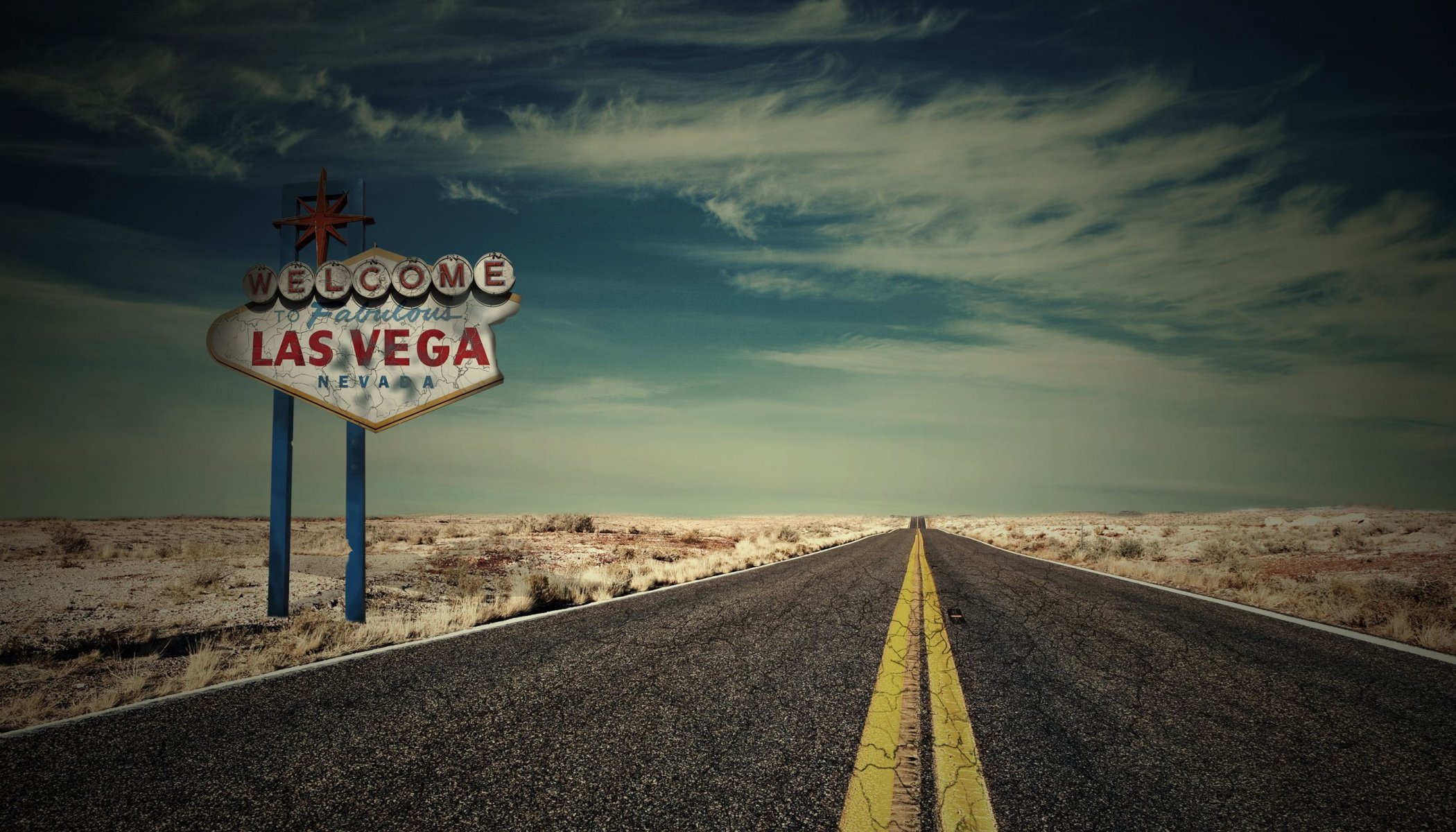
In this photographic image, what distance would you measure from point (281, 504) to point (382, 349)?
271 centimetres

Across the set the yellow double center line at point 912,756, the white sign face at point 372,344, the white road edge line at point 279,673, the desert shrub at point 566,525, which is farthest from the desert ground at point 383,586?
the desert shrub at point 566,525

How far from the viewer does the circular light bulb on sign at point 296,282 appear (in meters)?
9.08

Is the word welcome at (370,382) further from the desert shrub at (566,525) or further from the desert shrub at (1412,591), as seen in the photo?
the desert shrub at (566,525)

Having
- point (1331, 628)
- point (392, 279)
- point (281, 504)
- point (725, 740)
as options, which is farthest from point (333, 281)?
point (1331, 628)

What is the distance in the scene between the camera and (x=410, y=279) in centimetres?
900

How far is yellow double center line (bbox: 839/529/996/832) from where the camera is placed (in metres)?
2.37

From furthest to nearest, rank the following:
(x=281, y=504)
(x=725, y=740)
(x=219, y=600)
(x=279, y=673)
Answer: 1. (x=219, y=600)
2. (x=281, y=504)
3. (x=279, y=673)
4. (x=725, y=740)

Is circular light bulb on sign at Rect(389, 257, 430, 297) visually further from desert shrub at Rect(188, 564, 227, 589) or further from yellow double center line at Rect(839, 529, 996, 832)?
yellow double center line at Rect(839, 529, 996, 832)

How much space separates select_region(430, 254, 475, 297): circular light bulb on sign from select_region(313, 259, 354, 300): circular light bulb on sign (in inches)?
51.2

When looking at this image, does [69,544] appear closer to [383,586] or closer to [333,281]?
[383,586]

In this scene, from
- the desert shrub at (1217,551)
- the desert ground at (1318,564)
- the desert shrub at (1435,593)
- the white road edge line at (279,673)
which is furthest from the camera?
the desert shrub at (1217,551)

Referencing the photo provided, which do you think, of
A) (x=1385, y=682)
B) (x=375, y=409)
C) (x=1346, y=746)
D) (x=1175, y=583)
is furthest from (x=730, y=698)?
(x=1175, y=583)

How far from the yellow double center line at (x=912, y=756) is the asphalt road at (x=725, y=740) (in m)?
0.11

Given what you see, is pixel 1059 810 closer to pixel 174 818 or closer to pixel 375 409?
pixel 174 818
